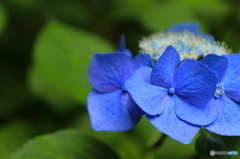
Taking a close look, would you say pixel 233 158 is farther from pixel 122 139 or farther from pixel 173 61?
pixel 122 139

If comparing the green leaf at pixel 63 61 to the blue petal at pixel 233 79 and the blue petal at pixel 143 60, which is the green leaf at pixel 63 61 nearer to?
the blue petal at pixel 143 60

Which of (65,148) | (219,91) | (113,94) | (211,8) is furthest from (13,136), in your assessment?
(211,8)

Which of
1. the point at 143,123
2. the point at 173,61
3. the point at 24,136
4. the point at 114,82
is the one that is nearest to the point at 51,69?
the point at 24,136

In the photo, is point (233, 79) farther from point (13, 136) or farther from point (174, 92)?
point (13, 136)

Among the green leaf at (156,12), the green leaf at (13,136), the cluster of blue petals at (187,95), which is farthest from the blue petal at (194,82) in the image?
the green leaf at (156,12)

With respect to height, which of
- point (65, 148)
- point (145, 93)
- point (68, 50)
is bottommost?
point (65, 148)

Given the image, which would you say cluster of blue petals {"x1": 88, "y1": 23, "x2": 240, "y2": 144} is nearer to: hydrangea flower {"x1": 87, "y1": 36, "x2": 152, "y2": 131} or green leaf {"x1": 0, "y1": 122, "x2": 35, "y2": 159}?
hydrangea flower {"x1": 87, "y1": 36, "x2": 152, "y2": 131}
